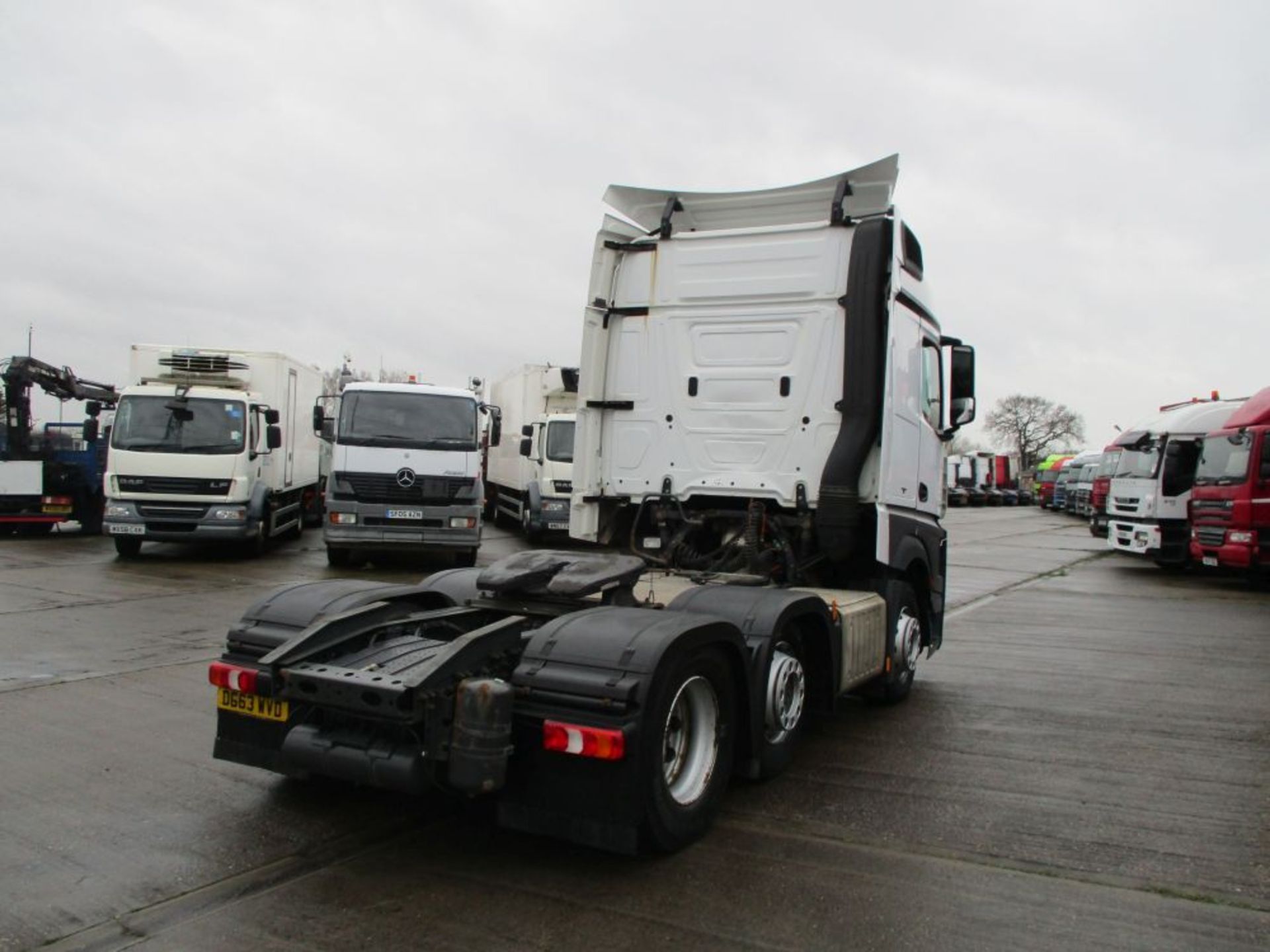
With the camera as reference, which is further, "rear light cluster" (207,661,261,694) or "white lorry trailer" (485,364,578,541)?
"white lorry trailer" (485,364,578,541)

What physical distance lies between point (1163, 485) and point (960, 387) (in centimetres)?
1398

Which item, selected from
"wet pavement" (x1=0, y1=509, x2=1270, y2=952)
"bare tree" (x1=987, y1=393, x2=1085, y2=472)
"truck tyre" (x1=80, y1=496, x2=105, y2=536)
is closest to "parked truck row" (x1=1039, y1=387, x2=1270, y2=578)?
"wet pavement" (x1=0, y1=509, x2=1270, y2=952)

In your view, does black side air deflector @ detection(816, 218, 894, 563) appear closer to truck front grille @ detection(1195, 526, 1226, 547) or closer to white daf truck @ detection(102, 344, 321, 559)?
white daf truck @ detection(102, 344, 321, 559)

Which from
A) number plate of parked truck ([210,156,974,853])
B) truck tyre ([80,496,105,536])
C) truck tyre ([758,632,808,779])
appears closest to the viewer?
number plate of parked truck ([210,156,974,853])

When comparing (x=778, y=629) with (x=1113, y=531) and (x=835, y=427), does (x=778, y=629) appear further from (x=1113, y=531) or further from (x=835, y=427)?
(x=1113, y=531)

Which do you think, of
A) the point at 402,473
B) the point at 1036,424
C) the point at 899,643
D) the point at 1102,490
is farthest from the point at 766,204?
the point at 1036,424

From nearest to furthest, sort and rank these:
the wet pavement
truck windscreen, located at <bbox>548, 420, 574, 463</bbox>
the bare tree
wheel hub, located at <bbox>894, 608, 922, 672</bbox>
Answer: the wet pavement → wheel hub, located at <bbox>894, 608, 922, 672</bbox> → truck windscreen, located at <bbox>548, 420, 574, 463</bbox> → the bare tree

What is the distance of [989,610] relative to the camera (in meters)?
13.1

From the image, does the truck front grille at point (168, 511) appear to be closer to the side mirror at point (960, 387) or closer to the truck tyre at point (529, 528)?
the truck tyre at point (529, 528)

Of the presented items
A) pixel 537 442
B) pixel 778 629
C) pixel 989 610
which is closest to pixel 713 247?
pixel 778 629

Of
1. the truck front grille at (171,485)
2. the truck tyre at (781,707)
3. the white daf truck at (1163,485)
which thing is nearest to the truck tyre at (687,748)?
the truck tyre at (781,707)

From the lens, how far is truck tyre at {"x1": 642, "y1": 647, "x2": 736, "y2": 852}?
3836mm

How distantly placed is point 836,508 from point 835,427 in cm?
60

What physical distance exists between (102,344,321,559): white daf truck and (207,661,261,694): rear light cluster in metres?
11.3
